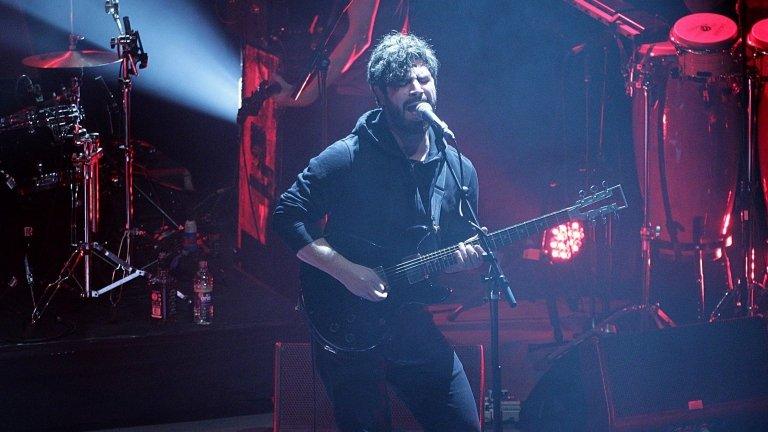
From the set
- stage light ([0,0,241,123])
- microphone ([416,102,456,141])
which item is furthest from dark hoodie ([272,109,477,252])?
stage light ([0,0,241,123])

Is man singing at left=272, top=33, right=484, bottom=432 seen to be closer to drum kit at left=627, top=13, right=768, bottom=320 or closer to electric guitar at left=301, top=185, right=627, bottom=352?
electric guitar at left=301, top=185, right=627, bottom=352

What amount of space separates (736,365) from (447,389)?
1.56 metres

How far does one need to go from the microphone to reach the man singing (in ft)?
0.16

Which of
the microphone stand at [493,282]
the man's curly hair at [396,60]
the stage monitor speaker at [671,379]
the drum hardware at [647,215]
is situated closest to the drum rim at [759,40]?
the drum hardware at [647,215]

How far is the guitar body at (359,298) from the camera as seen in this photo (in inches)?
108

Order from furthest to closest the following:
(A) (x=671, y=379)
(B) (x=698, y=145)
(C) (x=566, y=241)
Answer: (C) (x=566, y=241)
(B) (x=698, y=145)
(A) (x=671, y=379)

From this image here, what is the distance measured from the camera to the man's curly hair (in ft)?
9.20

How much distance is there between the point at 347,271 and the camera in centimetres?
274

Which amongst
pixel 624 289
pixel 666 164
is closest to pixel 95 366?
pixel 666 164

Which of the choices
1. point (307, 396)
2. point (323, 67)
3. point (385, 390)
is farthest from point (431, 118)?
point (323, 67)

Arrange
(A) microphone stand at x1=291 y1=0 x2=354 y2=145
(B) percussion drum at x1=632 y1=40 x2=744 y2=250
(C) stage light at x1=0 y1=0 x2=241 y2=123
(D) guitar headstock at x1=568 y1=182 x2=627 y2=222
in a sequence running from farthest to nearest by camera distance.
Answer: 1. (C) stage light at x1=0 y1=0 x2=241 y2=123
2. (B) percussion drum at x1=632 y1=40 x2=744 y2=250
3. (A) microphone stand at x1=291 y1=0 x2=354 y2=145
4. (D) guitar headstock at x1=568 y1=182 x2=627 y2=222

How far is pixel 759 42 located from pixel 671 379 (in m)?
2.53

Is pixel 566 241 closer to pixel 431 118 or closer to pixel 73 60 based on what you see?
pixel 431 118

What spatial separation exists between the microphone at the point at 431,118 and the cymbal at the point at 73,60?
3482 millimetres
